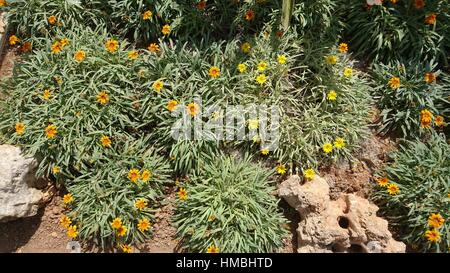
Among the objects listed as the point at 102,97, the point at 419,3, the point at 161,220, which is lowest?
the point at 161,220

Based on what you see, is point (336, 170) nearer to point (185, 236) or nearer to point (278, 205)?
point (278, 205)

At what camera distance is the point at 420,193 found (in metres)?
3.12

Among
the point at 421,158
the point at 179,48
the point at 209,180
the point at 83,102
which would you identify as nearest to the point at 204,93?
the point at 179,48

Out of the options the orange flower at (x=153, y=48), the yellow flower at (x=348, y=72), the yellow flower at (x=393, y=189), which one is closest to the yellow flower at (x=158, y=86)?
the orange flower at (x=153, y=48)

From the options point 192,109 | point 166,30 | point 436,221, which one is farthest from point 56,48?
point 436,221

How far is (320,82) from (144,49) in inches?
65.7

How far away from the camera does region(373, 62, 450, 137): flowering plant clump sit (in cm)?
346

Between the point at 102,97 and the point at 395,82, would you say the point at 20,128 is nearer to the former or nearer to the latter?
the point at 102,97

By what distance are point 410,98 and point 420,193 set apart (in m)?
0.86

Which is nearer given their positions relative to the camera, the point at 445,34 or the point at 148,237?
the point at 148,237

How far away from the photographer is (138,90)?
3500 millimetres

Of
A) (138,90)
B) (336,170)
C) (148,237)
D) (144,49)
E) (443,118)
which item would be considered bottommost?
(148,237)

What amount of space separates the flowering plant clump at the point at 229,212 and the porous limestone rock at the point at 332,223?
19 cm

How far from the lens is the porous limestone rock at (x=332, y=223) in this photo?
2922mm
